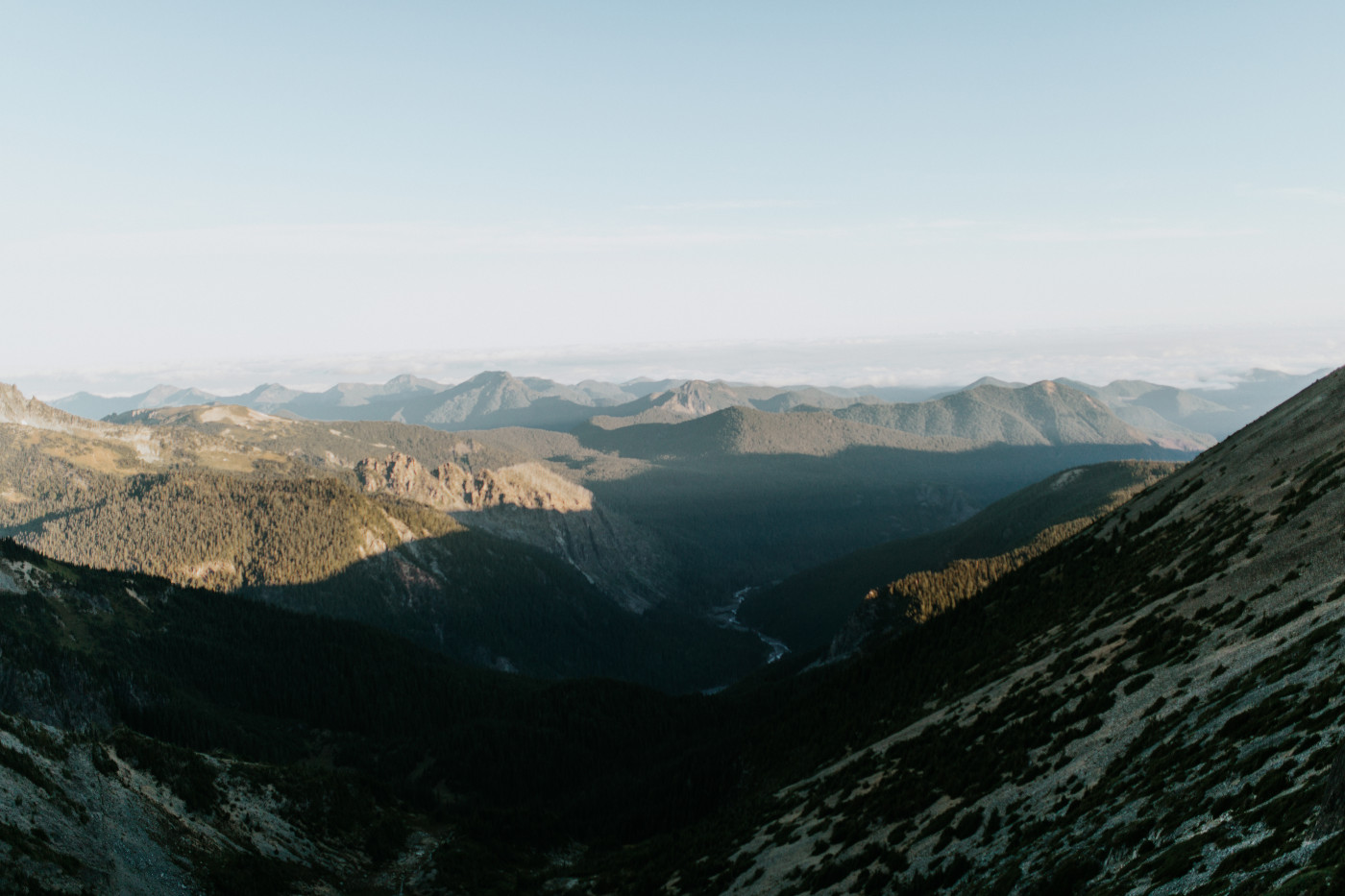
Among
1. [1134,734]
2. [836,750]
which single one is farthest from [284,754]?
[1134,734]

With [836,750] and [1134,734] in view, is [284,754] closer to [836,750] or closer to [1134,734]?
[836,750]

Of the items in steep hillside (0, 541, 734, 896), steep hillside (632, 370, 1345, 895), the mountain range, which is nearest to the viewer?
steep hillside (632, 370, 1345, 895)

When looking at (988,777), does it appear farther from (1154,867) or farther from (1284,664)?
(1154,867)

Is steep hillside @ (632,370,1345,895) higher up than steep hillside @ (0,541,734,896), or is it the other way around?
steep hillside @ (632,370,1345,895)

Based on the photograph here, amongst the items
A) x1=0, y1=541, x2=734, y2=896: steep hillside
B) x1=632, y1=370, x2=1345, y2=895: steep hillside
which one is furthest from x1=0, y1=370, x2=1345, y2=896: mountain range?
x1=0, y1=541, x2=734, y2=896: steep hillside

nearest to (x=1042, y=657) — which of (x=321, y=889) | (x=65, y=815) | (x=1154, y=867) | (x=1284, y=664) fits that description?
(x=1284, y=664)

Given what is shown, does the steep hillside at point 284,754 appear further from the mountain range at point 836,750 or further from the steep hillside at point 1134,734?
the steep hillside at point 1134,734

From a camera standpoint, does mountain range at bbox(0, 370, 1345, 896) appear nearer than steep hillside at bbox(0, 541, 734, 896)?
Yes

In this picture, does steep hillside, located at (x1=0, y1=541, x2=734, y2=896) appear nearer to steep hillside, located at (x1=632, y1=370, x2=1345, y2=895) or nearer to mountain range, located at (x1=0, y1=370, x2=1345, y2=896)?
mountain range, located at (x1=0, y1=370, x2=1345, y2=896)

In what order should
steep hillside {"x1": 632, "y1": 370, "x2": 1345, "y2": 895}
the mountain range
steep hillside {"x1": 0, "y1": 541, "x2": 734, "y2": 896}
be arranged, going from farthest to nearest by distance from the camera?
steep hillside {"x1": 0, "y1": 541, "x2": 734, "y2": 896} → the mountain range → steep hillside {"x1": 632, "y1": 370, "x2": 1345, "y2": 895}
